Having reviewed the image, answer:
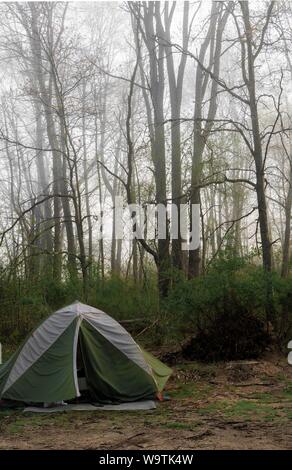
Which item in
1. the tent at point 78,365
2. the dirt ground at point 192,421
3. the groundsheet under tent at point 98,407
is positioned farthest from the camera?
the tent at point 78,365

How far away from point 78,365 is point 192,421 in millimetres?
2127

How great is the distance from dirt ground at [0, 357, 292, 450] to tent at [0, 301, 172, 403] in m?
0.33

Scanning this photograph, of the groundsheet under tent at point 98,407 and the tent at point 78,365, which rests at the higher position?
the tent at point 78,365

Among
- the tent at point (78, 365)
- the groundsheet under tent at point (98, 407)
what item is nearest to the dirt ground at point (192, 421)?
the groundsheet under tent at point (98, 407)

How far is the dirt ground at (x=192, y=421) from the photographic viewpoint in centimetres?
518

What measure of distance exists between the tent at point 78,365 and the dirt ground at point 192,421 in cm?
33

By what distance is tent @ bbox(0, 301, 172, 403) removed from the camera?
7.06 metres

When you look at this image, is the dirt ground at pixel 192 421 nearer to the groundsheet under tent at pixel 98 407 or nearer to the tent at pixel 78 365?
the groundsheet under tent at pixel 98 407

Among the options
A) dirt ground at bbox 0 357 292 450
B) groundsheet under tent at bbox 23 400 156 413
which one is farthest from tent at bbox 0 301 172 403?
dirt ground at bbox 0 357 292 450

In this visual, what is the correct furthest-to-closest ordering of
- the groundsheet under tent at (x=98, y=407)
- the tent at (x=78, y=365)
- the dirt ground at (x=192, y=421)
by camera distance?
the tent at (x=78, y=365) → the groundsheet under tent at (x=98, y=407) → the dirt ground at (x=192, y=421)

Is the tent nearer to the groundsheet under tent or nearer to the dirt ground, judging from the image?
the groundsheet under tent

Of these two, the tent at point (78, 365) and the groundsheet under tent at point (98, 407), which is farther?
the tent at point (78, 365)

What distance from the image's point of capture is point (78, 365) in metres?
7.50
